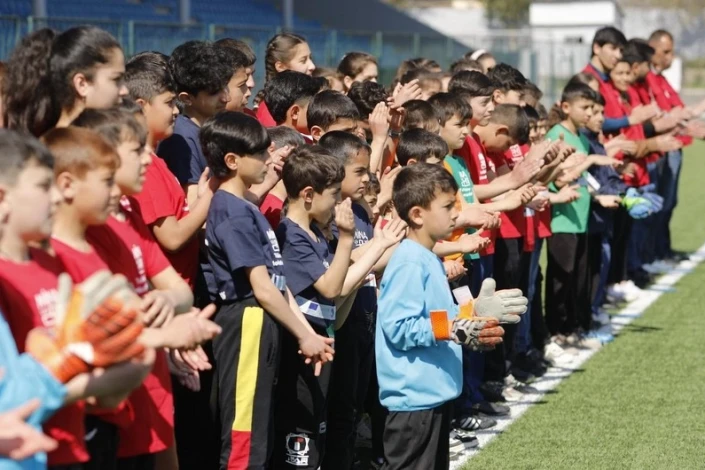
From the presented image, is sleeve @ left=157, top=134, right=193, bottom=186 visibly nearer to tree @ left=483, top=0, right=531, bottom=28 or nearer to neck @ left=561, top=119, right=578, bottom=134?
neck @ left=561, top=119, right=578, bottom=134

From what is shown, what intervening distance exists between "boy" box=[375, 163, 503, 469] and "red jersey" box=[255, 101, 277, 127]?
1.48 meters

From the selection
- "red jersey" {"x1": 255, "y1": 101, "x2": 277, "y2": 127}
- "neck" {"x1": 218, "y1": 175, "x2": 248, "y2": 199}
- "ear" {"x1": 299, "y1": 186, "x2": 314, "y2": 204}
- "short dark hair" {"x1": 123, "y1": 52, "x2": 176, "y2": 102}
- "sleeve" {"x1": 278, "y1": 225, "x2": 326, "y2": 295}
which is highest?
"short dark hair" {"x1": 123, "y1": 52, "x2": 176, "y2": 102}

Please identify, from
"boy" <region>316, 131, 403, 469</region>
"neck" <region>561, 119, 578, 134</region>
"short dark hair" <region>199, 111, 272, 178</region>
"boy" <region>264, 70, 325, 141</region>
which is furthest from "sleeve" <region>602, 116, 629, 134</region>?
"short dark hair" <region>199, 111, 272, 178</region>

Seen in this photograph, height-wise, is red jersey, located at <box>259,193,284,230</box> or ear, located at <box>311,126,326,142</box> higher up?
ear, located at <box>311,126,326,142</box>

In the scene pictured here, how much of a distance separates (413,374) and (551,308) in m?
4.13

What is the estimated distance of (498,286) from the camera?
7.64 m

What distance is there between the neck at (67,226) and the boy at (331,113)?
256 centimetres

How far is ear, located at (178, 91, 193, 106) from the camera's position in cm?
537

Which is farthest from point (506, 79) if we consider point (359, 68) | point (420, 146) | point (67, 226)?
point (67, 226)

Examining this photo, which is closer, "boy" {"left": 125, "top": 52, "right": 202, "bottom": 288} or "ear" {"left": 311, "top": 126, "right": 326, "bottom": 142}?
"boy" {"left": 125, "top": 52, "right": 202, "bottom": 288}

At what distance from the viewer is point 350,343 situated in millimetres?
5520

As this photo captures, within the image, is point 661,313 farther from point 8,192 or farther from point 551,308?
point 8,192

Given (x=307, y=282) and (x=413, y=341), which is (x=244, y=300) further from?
(x=413, y=341)

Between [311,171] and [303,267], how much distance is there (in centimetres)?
41
